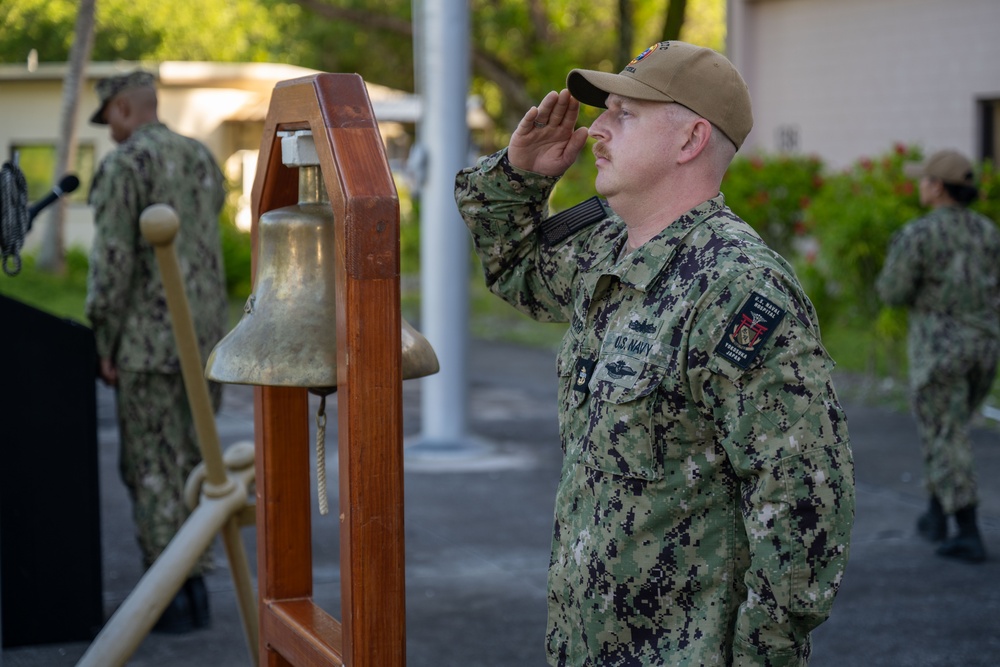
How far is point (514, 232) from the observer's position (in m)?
2.72

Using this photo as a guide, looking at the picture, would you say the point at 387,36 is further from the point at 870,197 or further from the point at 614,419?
the point at 614,419

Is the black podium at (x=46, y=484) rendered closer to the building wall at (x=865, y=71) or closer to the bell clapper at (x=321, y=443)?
the bell clapper at (x=321, y=443)

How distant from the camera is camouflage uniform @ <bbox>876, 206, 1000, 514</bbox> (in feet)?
19.1

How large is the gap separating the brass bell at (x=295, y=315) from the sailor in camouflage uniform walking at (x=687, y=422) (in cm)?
41

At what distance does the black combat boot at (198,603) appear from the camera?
4.84 metres

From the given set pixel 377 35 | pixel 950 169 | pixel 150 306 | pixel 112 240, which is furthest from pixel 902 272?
pixel 377 35

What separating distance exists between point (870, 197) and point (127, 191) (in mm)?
6918

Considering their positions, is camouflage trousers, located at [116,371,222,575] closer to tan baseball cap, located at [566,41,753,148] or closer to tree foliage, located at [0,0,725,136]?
tan baseball cap, located at [566,41,753,148]

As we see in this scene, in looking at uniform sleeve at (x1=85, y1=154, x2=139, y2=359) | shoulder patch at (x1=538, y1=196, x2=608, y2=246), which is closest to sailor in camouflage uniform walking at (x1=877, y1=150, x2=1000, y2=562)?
uniform sleeve at (x1=85, y1=154, x2=139, y2=359)

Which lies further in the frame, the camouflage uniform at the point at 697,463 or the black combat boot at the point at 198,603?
the black combat boot at the point at 198,603

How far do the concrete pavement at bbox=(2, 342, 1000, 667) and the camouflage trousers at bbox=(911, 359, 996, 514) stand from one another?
Answer: 323 mm

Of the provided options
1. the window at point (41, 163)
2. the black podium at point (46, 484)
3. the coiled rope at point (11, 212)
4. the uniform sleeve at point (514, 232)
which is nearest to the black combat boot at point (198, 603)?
the black podium at point (46, 484)

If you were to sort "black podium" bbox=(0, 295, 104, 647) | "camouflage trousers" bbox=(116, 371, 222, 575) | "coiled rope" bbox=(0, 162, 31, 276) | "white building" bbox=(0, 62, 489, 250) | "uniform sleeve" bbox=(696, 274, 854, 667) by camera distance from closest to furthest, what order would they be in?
"uniform sleeve" bbox=(696, 274, 854, 667) → "coiled rope" bbox=(0, 162, 31, 276) → "black podium" bbox=(0, 295, 104, 647) → "camouflage trousers" bbox=(116, 371, 222, 575) → "white building" bbox=(0, 62, 489, 250)

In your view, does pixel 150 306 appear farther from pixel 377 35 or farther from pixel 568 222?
pixel 377 35
